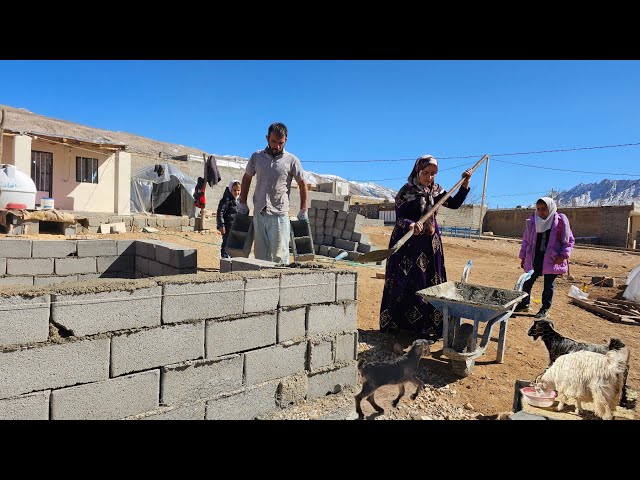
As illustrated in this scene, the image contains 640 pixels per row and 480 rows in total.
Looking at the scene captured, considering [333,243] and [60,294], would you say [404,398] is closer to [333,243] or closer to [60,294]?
[60,294]

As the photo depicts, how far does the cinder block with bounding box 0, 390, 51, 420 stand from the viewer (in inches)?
77.4

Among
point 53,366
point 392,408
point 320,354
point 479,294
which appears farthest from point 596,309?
point 53,366

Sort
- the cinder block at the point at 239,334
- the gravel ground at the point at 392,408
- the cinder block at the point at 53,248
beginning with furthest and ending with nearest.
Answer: the cinder block at the point at 53,248 < the gravel ground at the point at 392,408 < the cinder block at the point at 239,334

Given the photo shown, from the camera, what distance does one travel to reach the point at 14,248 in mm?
5102

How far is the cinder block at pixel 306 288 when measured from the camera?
2.96 m

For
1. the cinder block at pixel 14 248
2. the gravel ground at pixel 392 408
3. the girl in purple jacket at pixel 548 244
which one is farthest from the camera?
the girl in purple jacket at pixel 548 244

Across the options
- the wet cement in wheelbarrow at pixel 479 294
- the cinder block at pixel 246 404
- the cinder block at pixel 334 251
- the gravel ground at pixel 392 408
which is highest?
the wet cement in wheelbarrow at pixel 479 294

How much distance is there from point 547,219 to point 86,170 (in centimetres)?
1708

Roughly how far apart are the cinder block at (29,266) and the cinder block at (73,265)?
0.29ft

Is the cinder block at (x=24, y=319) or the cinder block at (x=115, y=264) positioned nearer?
the cinder block at (x=24, y=319)

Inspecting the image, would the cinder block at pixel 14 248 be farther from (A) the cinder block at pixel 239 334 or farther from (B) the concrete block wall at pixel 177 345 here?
(A) the cinder block at pixel 239 334

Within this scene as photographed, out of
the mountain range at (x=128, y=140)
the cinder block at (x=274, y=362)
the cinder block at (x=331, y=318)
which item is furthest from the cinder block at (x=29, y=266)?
the mountain range at (x=128, y=140)
